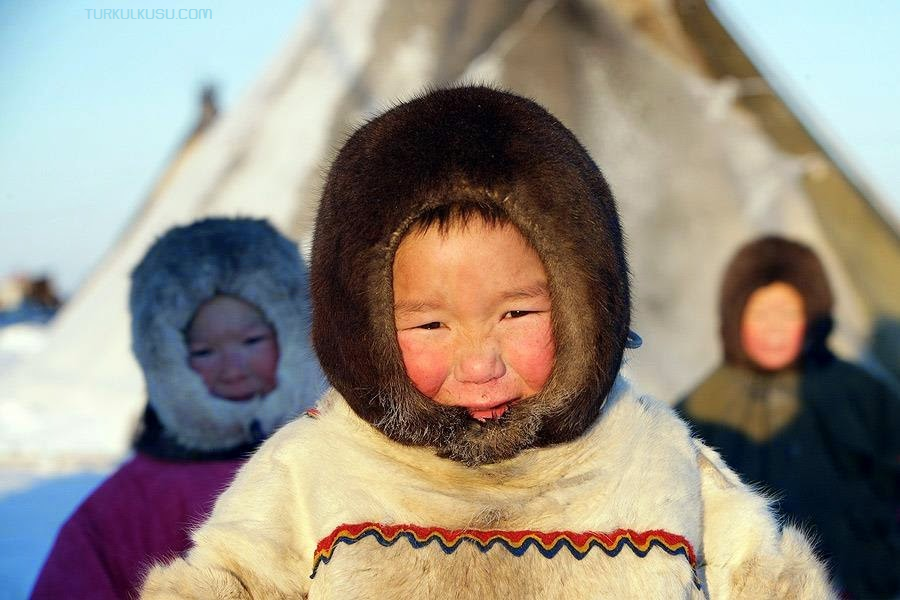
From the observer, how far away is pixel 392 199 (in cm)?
134

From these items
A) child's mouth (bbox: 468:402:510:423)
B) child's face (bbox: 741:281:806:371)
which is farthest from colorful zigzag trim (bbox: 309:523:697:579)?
child's face (bbox: 741:281:806:371)

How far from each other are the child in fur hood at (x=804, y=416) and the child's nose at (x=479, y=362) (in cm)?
288

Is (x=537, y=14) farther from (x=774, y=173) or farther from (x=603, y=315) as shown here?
(x=603, y=315)

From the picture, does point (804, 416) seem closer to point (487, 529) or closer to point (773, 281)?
point (773, 281)

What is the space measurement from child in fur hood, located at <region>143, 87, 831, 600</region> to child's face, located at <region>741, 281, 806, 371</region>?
2.88m

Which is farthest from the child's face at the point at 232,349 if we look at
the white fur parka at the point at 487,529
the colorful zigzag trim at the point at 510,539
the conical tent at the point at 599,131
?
the conical tent at the point at 599,131

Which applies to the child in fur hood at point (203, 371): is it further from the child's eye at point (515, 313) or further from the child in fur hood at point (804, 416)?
the child in fur hood at point (804, 416)

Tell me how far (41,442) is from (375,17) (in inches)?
128

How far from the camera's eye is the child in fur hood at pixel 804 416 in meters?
4.00

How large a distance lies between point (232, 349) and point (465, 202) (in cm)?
176

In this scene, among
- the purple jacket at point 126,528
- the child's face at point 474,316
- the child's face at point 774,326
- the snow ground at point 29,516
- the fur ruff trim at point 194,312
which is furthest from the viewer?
the snow ground at point 29,516

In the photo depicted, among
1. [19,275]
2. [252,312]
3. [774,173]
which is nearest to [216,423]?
[252,312]

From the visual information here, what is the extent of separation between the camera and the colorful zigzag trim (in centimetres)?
135

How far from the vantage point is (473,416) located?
1395 mm
